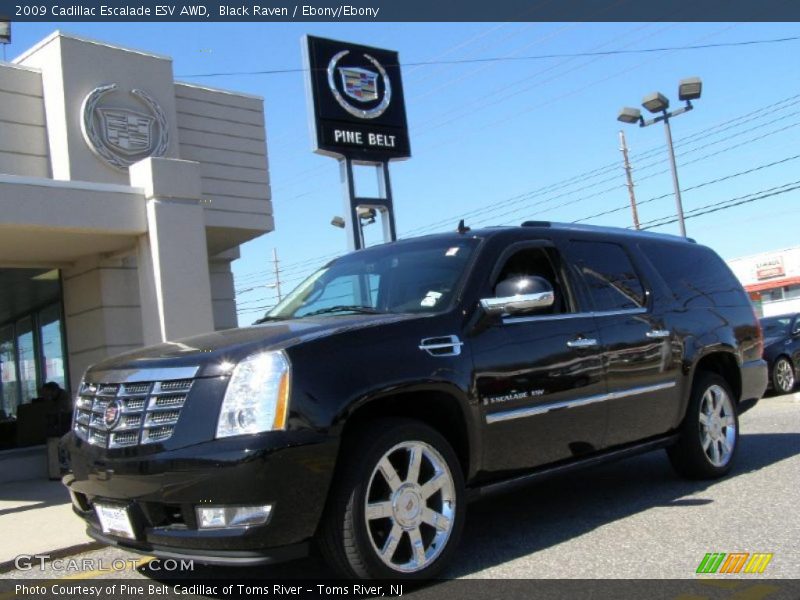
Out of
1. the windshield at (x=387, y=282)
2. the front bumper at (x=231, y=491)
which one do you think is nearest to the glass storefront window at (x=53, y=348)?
the windshield at (x=387, y=282)

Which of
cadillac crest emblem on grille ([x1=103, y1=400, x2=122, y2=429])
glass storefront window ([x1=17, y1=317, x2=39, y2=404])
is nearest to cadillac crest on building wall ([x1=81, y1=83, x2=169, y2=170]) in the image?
glass storefront window ([x1=17, y1=317, x2=39, y2=404])

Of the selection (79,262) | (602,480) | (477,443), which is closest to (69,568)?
(477,443)

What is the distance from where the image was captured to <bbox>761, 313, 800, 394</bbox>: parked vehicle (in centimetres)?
1340

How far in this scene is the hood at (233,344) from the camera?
12.3 feet

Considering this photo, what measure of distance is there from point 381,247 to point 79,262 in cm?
729

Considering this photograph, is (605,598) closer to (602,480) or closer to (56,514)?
(602,480)

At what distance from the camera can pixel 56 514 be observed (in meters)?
6.99

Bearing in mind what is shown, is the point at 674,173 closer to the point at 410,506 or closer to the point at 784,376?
the point at 784,376

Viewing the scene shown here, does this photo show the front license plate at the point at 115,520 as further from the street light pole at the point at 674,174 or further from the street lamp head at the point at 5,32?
the street light pole at the point at 674,174

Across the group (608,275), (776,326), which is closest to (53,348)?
(608,275)

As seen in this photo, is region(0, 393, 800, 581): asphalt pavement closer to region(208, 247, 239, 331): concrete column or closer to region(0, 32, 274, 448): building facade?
region(0, 32, 274, 448): building facade

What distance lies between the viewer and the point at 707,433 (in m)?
6.15

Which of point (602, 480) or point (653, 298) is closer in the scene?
point (653, 298)

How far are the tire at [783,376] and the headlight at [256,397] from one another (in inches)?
466
